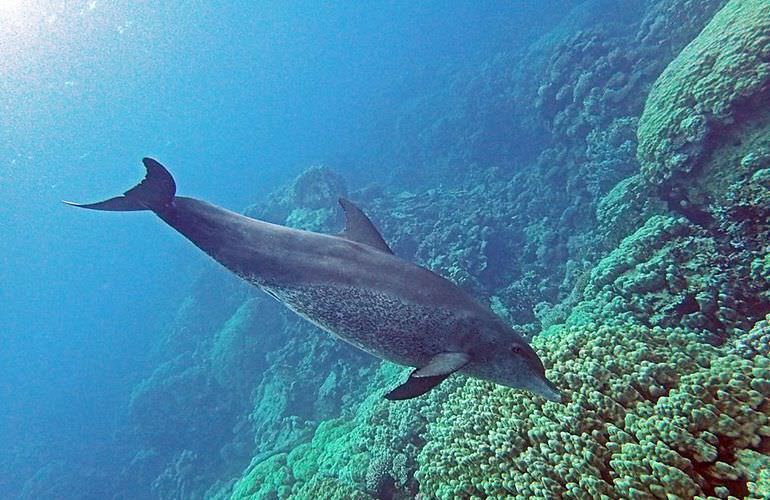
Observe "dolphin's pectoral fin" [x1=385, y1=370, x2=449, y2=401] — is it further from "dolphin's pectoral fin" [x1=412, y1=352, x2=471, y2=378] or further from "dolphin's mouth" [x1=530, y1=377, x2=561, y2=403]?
"dolphin's mouth" [x1=530, y1=377, x2=561, y2=403]

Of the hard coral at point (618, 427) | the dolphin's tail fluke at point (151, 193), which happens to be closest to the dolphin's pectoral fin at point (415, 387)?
the hard coral at point (618, 427)

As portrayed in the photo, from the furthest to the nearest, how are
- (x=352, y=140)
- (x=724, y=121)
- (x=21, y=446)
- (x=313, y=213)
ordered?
(x=352, y=140), (x=21, y=446), (x=313, y=213), (x=724, y=121)

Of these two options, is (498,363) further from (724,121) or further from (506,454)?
(724,121)

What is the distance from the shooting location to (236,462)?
14.2m

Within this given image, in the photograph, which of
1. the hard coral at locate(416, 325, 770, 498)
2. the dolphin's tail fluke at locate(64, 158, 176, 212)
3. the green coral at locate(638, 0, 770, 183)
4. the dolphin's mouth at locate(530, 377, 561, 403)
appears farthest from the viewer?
the green coral at locate(638, 0, 770, 183)

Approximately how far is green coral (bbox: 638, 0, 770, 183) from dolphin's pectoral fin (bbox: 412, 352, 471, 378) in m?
4.83

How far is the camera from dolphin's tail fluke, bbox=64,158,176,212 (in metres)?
3.19

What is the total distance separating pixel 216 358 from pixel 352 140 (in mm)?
30719

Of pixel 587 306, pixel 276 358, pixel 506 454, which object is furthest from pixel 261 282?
pixel 276 358

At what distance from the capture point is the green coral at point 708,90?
5008 mm

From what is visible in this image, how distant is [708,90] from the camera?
539cm

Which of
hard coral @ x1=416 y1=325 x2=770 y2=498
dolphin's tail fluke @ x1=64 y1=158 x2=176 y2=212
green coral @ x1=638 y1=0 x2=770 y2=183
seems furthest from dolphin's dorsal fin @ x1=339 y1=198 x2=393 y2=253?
green coral @ x1=638 y1=0 x2=770 y2=183

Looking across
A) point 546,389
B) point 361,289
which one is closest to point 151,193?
point 361,289

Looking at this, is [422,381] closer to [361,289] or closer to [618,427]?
[361,289]
